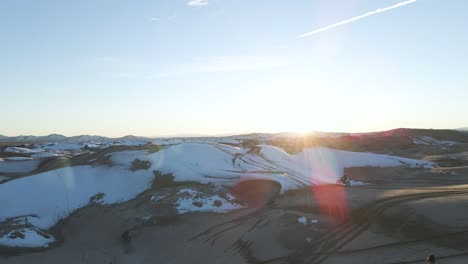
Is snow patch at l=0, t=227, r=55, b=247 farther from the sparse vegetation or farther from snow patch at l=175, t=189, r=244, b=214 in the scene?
the sparse vegetation

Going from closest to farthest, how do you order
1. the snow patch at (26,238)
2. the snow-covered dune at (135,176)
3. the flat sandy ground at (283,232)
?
the flat sandy ground at (283,232), the snow patch at (26,238), the snow-covered dune at (135,176)

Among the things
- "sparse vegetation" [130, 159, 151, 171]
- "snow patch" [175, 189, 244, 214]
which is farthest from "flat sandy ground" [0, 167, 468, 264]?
"sparse vegetation" [130, 159, 151, 171]

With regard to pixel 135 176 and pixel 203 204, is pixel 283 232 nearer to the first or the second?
pixel 203 204

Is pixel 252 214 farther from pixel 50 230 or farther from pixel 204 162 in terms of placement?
pixel 50 230

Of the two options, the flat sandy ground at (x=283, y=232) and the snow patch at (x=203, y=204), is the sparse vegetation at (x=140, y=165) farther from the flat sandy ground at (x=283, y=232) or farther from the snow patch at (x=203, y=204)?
the snow patch at (x=203, y=204)

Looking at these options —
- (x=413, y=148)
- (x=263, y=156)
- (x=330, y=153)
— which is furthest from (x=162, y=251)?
(x=413, y=148)

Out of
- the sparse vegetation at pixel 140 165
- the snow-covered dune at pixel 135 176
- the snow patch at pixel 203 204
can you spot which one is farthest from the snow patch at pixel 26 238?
the sparse vegetation at pixel 140 165

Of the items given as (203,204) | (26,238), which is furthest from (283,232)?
(26,238)
